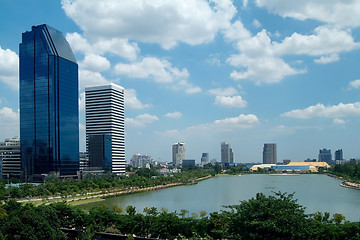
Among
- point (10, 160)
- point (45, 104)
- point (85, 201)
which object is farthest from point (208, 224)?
point (10, 160)

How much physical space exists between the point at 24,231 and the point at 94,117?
52.9m

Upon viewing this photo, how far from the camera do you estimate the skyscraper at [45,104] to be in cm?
4525

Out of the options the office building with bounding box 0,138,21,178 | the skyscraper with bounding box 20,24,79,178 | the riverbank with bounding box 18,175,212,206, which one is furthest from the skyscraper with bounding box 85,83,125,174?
the riverbank with bounding box 18,175,212,206

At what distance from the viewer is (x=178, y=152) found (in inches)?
5925

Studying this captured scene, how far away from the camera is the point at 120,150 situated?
63125mm

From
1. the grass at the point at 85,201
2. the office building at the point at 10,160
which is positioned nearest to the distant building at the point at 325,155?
the office building at the point at 10,160

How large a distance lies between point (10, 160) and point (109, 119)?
57.4ft

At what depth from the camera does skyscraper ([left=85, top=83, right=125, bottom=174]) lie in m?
60.6

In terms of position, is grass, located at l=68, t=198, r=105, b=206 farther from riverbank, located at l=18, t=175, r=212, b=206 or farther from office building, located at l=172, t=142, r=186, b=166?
office building, located at l=172, t=142, r=186, b=166

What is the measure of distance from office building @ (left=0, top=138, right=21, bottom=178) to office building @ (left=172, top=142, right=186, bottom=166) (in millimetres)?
100706

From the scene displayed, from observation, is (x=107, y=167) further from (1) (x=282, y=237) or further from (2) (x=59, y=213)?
(1) (x=282, y=237)

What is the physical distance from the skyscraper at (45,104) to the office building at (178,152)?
103 meters

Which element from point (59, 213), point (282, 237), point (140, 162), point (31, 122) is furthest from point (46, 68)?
point (140, 162)

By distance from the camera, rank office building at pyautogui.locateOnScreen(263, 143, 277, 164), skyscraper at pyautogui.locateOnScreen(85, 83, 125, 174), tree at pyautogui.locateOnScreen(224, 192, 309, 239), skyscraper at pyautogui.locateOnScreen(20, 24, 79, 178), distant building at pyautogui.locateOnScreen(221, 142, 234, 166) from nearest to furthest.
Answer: tree at pyautogui.locateOnScreen(224, 192, 309, 239) → skyscraper at pyautogui.locateOnScreen(20, 24, 79, 178) → skyscraper at pyautogui.locateOnScreen(85, 83, 125, 174) → office building at pyautogui.locateOnScreen(263, 143, 277, 164) → distant building at pyautogui.locateOnScreen(221, 142, 234, 166)
